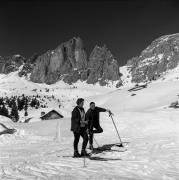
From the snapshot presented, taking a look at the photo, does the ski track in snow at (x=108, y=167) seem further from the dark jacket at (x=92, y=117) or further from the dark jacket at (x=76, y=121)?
the dark jacket at (x=92, y=117)

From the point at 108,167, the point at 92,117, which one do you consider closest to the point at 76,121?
the point at 92,117

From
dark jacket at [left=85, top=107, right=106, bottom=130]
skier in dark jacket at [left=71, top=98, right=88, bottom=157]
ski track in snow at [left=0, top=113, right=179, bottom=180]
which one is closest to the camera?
ski track in snow at [left=0, top=113, right=179, bottom=180]

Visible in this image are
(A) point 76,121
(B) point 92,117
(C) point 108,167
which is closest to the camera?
(C) point 108,167

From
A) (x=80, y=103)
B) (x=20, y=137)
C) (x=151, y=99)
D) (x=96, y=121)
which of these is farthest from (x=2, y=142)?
(x=151, y=99)

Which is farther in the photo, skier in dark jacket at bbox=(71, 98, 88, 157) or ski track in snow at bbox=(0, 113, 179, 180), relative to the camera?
skier in dark jacket at bbox=(71, 98, 88, 157)

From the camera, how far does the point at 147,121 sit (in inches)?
1157

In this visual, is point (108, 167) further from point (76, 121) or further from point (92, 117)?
point (92, 117)

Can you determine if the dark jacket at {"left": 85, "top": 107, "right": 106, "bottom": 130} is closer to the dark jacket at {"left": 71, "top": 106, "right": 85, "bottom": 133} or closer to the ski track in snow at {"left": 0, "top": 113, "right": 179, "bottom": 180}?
the dark jacket at {"left": 71, "top": 106, "right": 85, "bottom": 133}

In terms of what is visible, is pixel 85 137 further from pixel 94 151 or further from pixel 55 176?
pixel 55 176

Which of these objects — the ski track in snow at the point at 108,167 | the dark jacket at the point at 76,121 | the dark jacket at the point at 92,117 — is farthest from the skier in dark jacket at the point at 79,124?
the dark jacket at the point at 92,117

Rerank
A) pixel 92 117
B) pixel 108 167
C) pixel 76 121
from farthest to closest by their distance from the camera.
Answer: pixel 92 117
pixel 76 121
pixel 108 167

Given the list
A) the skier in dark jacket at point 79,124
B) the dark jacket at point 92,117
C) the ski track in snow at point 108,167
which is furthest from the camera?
the dark jacket at point 92,117

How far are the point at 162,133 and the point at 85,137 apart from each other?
12.9 meters

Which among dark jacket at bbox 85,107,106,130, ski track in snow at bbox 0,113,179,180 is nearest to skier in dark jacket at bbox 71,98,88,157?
ski track in snow at bbox 0,113,179,180
